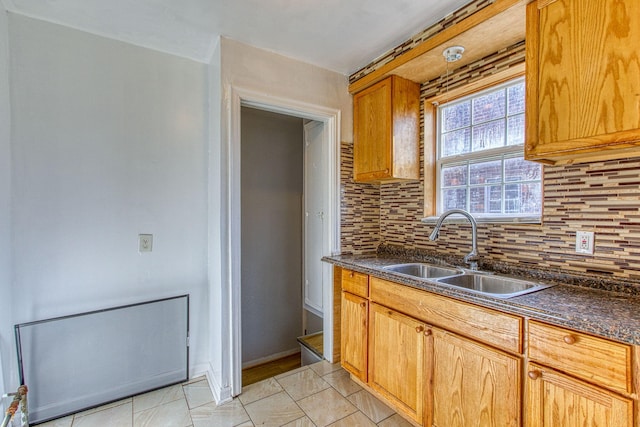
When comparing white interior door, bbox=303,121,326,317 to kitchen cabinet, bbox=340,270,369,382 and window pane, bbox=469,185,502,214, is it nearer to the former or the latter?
kitchen cabinet, bbox=340,270,369,382

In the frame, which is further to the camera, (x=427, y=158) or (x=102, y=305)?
(x=427, y=158)

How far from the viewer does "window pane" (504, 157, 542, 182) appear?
175cm

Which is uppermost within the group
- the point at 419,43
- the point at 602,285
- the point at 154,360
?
the point at 419,43

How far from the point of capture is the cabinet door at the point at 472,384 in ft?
4.02

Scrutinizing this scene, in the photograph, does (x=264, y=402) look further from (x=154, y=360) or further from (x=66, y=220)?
(x=66, y=220)

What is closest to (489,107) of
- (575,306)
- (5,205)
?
(575,306)

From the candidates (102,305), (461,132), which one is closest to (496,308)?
(461,132)

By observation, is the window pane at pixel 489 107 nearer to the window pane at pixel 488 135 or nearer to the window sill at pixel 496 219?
the window pane at pixel 488 135

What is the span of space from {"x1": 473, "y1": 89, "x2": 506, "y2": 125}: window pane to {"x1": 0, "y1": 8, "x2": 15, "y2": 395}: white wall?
2.88 meters

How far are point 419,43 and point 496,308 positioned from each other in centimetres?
162

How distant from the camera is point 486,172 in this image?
6.63 feet

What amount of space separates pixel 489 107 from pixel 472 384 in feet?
5.49

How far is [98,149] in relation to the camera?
77.2 inches

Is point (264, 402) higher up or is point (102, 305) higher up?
point (102, 305)
